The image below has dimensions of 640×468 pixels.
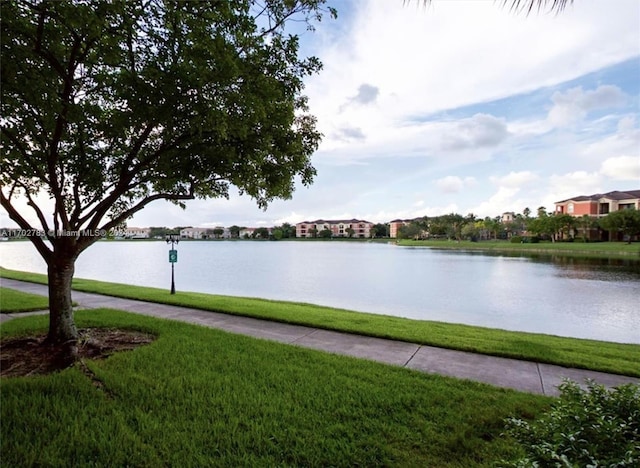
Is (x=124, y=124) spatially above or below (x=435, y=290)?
above

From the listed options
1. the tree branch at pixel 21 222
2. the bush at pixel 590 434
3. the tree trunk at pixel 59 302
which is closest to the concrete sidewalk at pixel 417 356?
the bush at pixel 590 434

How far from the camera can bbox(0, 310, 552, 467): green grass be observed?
2.67m

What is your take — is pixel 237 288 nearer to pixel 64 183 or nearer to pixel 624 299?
pixel 64 183

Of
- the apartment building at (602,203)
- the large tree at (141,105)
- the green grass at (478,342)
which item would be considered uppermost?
the apartment building at (602,203)

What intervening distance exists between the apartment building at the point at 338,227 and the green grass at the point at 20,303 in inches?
4637

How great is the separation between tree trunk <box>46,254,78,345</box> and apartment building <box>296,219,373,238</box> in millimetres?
122182

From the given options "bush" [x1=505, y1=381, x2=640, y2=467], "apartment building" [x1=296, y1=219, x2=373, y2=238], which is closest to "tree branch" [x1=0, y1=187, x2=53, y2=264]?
"bush" [x1=505, y1=381, x2=640, y2=467]

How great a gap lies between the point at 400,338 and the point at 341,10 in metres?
5.20

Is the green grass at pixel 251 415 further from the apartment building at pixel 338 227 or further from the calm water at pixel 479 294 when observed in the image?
the apartment building at pixel 338 227

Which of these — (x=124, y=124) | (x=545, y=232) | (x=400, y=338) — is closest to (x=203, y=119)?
(x=124, y=124)

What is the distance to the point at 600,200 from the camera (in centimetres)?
6456

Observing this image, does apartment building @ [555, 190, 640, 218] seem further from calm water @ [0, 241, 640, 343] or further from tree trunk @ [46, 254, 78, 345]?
tree trunk @ [46, 254, 78, 345]

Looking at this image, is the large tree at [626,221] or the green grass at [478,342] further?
the large tree at [626,221]

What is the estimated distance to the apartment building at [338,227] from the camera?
131m
